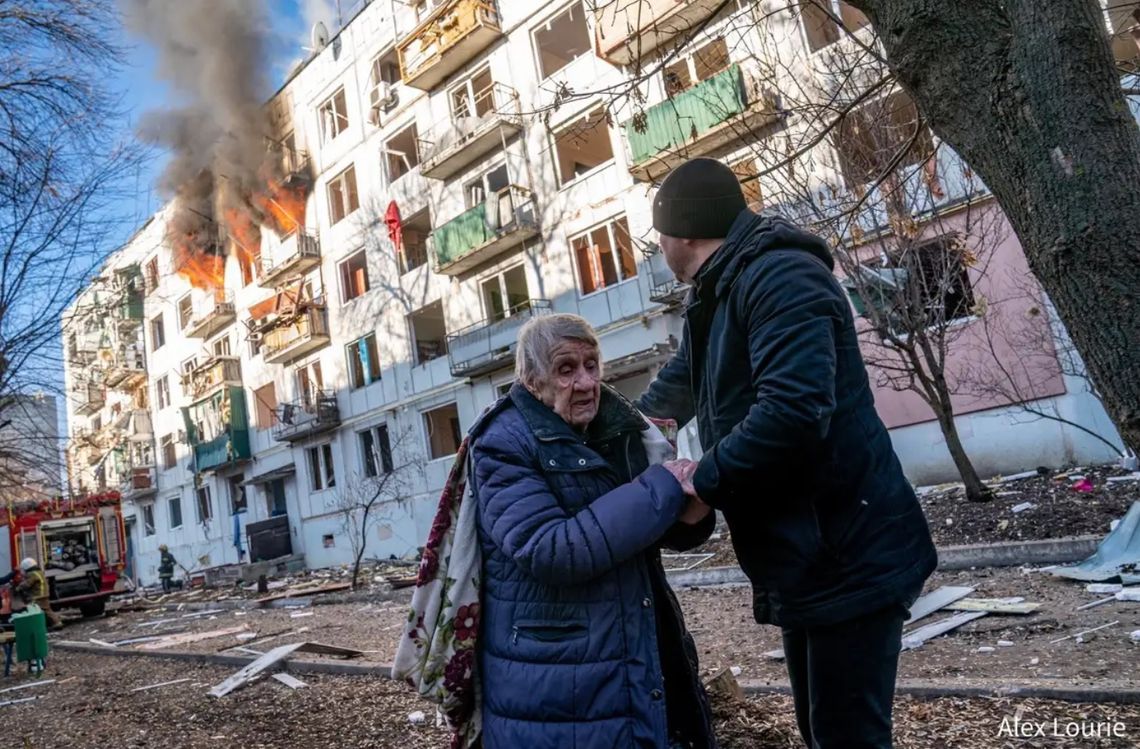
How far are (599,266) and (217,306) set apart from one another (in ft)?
63.3

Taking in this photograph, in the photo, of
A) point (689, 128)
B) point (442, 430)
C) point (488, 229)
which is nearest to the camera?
point (689, 128)

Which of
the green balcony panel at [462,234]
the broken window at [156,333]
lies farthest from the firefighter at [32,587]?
the broken window at [156,333]

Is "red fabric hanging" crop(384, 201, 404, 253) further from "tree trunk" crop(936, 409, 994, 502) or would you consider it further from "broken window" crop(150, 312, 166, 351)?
"broken window" crop(150, 312, 166, 351)

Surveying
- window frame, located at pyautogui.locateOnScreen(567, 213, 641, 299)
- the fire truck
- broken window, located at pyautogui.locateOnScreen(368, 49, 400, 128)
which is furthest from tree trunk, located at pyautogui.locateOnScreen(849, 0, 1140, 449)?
broken window, located at pyautogui.locateOnScreen(368, 49, 400, 128)

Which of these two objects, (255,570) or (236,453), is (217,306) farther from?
(255,570)

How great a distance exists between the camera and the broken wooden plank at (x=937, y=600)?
5684 mm

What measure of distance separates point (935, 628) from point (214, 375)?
30.8 m

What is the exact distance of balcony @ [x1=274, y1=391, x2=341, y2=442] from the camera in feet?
78.9

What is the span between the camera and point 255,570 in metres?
23.0

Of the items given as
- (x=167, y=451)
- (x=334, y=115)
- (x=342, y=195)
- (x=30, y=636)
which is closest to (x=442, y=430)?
(x=342, y=195)

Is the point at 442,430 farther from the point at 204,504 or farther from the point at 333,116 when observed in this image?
the point at 204,504

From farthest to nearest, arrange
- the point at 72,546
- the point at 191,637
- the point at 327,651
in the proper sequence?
1. the point at 72,546
2. the point at 191,637
3. the point at 327,651

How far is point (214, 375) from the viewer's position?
30.6 meters

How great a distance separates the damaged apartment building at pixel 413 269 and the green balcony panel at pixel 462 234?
0.06 metres
